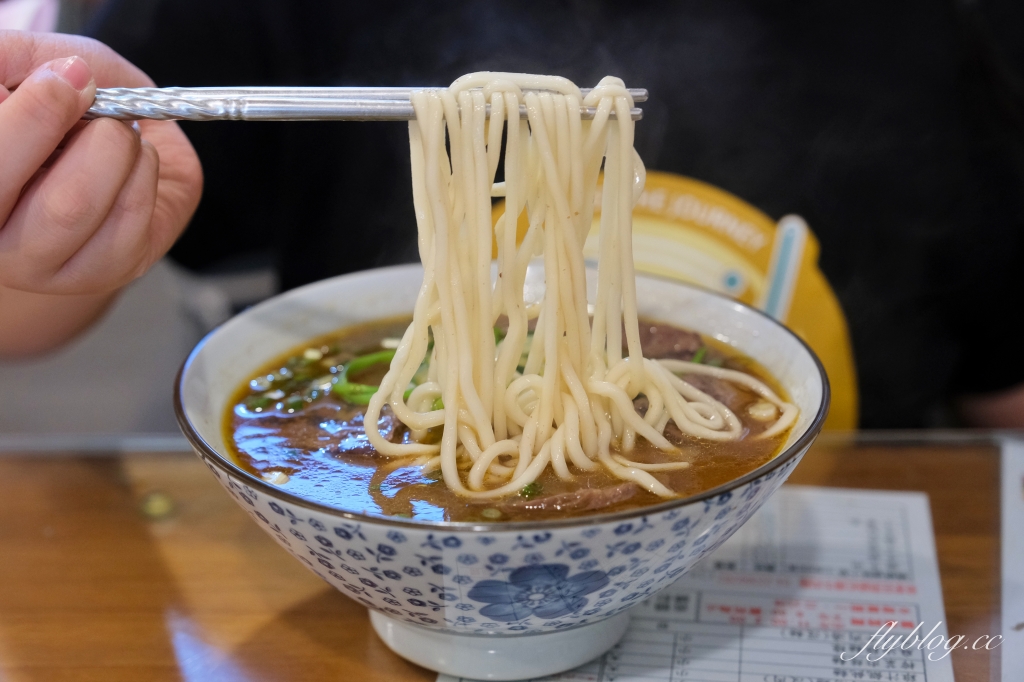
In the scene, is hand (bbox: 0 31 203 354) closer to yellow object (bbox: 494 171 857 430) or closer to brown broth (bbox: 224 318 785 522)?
brown broth (bbox: 224 318 785 522)

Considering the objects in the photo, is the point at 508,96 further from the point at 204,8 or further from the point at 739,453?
the point at 204,8

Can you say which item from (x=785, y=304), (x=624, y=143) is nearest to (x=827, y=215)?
(x=785, y=304)

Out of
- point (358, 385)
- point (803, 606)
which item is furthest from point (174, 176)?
point (803, 606)

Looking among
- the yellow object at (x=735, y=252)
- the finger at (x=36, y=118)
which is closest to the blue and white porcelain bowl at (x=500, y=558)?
the finger at (x=36, y=118)

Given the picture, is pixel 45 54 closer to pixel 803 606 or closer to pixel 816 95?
pixel 803 606

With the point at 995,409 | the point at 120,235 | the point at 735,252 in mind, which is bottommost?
the point at 995,409

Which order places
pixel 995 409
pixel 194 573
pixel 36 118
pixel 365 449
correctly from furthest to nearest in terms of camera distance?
1. pixel 995 409
2. pixel 194 573
3. pixel 365 449
4. pixel 36 118
